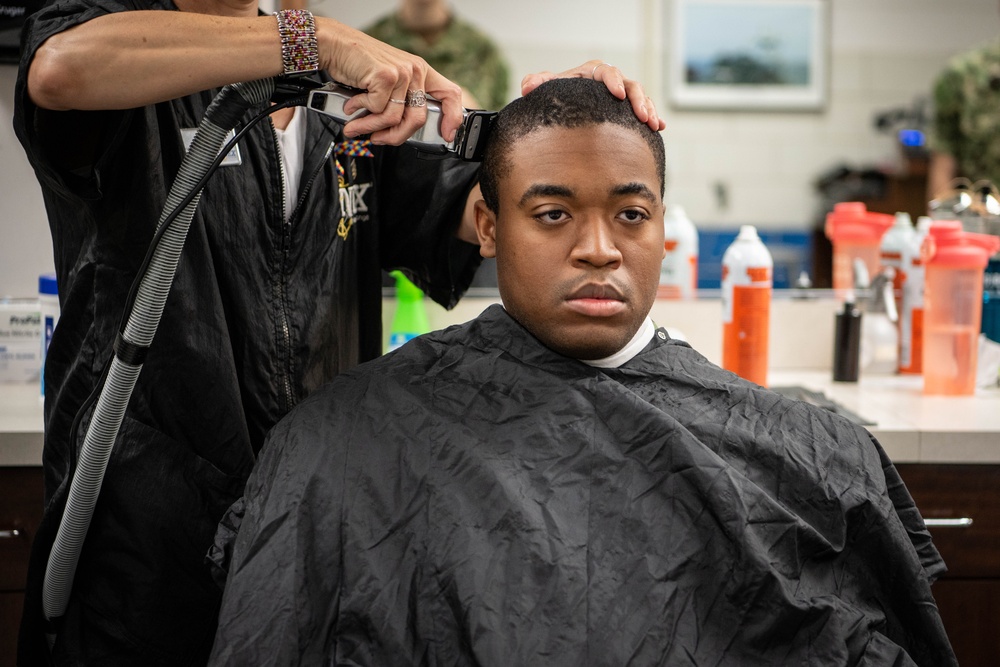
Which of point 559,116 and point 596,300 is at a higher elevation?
point 559,116

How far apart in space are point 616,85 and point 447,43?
1.80 m

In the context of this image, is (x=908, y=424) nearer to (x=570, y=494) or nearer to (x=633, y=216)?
(x=633, y=216)

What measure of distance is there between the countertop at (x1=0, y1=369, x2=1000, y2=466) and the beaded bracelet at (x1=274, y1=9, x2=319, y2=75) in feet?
3.66

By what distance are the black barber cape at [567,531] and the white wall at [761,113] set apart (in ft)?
6.70

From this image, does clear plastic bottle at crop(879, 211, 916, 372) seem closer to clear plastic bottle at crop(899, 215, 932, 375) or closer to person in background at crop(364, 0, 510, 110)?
clear plastic bottle at crop(899, 215, 932, 375)

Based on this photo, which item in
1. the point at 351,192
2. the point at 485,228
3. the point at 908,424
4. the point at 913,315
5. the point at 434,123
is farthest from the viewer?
the point at 913,315

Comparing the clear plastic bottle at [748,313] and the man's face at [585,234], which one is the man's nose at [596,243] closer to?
the man's face at [585,234]

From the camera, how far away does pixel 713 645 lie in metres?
1.35

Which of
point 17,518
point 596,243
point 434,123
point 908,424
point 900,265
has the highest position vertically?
point 434,123

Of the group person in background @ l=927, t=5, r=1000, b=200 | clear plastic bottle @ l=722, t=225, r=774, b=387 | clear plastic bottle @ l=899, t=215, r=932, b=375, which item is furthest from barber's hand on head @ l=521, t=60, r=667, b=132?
person in background @ l=927, t=5, r=1000, b=200

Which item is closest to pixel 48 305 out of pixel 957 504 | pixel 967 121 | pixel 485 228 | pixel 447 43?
pixel 485 228

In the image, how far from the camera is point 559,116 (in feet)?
5.27

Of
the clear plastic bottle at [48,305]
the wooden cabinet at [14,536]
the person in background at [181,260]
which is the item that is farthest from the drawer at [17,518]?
the person in background at [181,260]

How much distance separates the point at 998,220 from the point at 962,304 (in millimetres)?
451
